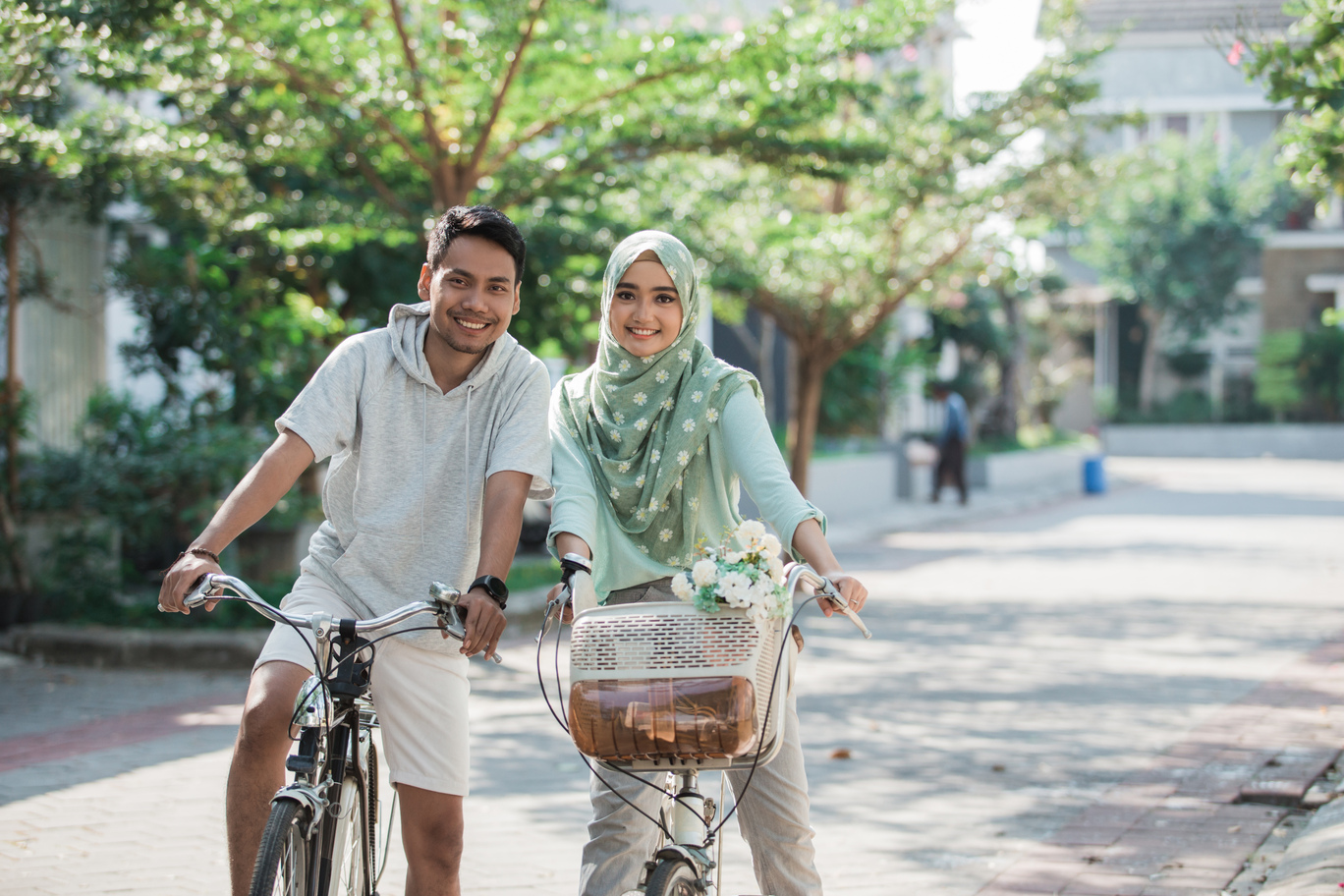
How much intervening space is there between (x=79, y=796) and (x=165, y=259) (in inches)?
250

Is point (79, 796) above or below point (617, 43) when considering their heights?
Answer: below

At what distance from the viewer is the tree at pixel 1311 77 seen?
5352mm

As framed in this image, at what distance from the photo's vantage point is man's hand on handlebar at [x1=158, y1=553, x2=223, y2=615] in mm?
2771

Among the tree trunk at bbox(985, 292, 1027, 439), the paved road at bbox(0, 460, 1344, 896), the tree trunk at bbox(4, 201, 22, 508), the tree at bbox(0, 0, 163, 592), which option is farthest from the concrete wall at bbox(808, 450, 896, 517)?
the tree trunk at bbox(4, 201, 22, 508)

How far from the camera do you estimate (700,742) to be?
2594mm

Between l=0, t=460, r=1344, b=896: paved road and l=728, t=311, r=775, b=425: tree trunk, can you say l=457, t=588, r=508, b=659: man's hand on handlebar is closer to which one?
l=0, t=460, r=1344, b=896: paved road

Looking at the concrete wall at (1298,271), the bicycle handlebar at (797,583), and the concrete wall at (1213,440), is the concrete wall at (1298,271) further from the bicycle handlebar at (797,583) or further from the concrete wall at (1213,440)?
the bicycle handlebar at (797,583)

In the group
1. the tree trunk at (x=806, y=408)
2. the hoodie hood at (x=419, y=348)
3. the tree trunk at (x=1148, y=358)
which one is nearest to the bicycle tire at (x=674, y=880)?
the hoodie hood at (x=419, y=348)

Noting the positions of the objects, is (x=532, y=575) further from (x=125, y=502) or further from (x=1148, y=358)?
(x=1148, y=358)

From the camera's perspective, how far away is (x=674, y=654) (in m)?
2.60

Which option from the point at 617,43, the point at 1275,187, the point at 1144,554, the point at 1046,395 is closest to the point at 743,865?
the point at 617,43

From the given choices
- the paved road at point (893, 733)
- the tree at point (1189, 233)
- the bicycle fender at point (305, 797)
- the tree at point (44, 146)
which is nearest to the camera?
the bicycle fender at point (305, 797)

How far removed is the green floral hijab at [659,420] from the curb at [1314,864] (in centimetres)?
228

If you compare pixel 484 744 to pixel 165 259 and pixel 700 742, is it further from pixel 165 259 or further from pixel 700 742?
pixel 165 259
